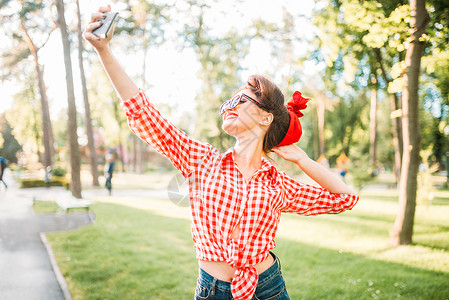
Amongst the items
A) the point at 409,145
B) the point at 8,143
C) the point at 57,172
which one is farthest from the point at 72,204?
the point at 8,143

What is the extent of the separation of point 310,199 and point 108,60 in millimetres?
1320

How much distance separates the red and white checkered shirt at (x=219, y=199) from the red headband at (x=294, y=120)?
0.32 m

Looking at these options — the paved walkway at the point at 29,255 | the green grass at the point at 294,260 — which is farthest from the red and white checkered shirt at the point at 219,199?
the paved walkway at the point at 29,255

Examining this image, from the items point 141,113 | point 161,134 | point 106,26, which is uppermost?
point 106,26

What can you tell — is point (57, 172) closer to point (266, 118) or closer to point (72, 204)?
point (72, 204)

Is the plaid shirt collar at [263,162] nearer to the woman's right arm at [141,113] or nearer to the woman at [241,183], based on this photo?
the woman at [241,183]

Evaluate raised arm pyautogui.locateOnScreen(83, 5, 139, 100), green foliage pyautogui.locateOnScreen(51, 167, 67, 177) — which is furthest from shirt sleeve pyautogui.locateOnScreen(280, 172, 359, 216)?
green foliage pyautogui.locateOnScreen(51, 167, 67, 177)

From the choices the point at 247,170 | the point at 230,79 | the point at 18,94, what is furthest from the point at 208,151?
the point at 18,94

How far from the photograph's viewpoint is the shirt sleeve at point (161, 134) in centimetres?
156

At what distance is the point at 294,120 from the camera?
1921mm

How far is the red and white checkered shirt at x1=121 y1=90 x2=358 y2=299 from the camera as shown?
162cm

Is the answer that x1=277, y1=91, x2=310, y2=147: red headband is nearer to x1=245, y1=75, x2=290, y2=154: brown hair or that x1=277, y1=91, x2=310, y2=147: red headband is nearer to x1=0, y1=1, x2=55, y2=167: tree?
x1=245, y1=75, x2=290, y2=154: brown hair

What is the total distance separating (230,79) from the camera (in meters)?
20.2

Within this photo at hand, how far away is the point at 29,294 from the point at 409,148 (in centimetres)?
706
